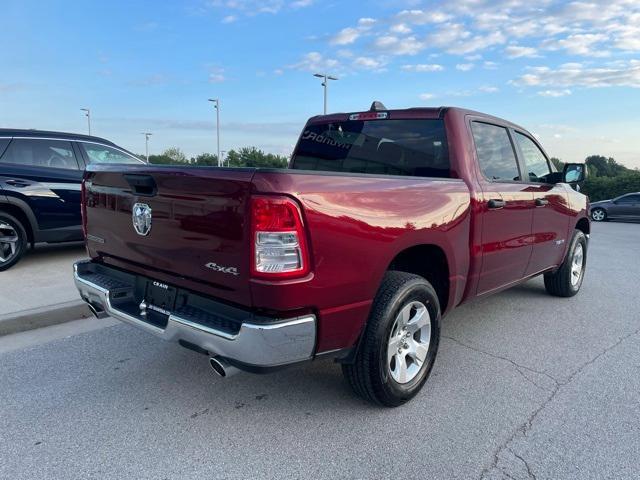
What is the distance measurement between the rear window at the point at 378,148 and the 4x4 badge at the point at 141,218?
186 cm

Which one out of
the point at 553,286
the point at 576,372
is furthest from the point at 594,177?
the point at 576,372

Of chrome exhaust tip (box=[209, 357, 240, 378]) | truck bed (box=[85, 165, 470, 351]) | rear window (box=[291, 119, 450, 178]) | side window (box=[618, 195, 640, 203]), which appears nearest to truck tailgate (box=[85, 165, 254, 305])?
truck bed (box=[85, 165, 470, 351])

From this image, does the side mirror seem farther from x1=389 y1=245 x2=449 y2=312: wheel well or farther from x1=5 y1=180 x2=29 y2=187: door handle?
x1=5 y1=180 x2=29 y2=187: door handle

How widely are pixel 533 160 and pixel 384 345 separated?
3064 millimetres

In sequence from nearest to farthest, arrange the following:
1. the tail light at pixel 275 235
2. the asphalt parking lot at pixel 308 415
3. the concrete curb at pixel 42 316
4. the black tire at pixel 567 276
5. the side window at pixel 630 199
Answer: the tail light at pixel 275 235 → the asphalt parking lot at pixel 308 415 → the concrete curb at pixel 42 316 → the black tire at pixel 567 276 → the side window at pixel 630 199

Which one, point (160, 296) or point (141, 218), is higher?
point (141, 218)

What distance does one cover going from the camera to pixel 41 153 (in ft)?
22.4

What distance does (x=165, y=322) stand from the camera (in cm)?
279

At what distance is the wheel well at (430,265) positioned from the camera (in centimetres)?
334

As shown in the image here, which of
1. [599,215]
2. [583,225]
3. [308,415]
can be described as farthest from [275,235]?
[599,215]

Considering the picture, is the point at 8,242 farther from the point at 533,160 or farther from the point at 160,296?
the point at 533,160

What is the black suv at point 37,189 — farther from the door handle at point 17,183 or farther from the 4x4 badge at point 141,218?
the 4x4 badge at point 141,218

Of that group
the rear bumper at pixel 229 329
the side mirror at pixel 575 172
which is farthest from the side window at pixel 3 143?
the side mirror at pixel 575 172

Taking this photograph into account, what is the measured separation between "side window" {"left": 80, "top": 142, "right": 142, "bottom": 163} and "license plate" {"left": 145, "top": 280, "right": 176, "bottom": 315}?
16.8 ft
